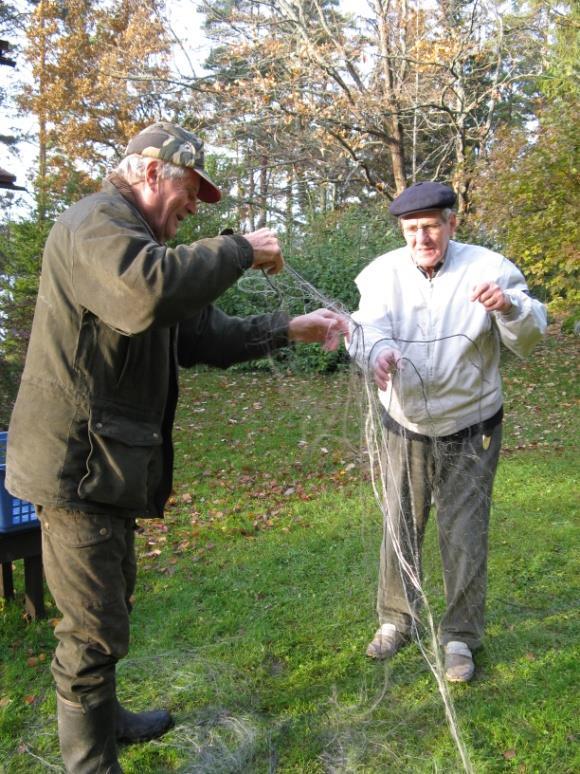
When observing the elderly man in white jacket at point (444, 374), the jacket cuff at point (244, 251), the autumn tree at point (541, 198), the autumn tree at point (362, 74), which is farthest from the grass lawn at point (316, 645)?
the autumn tree at point (362, 74)

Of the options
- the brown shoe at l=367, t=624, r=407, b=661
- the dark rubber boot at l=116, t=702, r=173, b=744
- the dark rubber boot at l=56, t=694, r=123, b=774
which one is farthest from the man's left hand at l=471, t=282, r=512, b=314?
the dark rubber boot at l=116, t=702, r=173, b=744

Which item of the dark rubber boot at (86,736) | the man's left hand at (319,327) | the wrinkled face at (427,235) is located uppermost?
the wrinkled face at (427,235)

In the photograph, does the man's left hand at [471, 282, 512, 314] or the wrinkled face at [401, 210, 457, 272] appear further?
the wrinkled face at [401, 210, 457, 272]

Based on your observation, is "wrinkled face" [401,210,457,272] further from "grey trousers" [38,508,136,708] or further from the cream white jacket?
"grey trousers" [38,508,136,708]

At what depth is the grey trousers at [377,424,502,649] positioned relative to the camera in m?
2.65

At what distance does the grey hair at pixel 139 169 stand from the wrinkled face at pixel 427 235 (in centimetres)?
95

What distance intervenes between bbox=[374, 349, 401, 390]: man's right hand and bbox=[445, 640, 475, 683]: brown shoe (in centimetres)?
124

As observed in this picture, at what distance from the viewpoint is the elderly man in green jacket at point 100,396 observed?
1.74 m

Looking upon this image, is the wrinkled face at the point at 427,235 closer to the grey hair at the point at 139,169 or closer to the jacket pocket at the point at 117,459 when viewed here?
the grey hair at the point at 139,169

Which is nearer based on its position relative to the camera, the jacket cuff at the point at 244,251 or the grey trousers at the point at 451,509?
the jacket cuff at the point at 244,251

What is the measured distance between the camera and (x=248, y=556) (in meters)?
4.36

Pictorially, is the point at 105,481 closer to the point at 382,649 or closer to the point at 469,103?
the point at 382,649

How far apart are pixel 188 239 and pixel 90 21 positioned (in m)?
10.5

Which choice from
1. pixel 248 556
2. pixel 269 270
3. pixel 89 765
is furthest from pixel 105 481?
pixel 248 556
